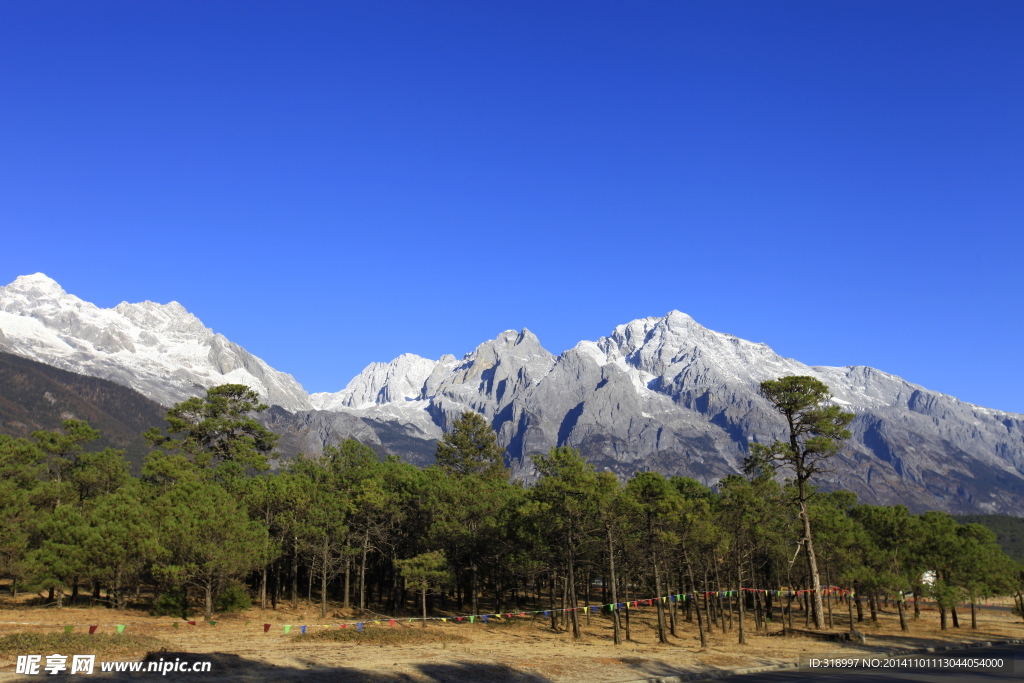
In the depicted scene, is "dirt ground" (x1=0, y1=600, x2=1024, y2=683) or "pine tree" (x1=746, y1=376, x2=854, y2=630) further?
"pine tree" (x1=746, y1=376, x2=854, y2=630)

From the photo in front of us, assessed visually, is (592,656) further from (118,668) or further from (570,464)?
(118,668)

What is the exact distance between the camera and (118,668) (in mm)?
21719

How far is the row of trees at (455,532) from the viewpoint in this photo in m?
40.0

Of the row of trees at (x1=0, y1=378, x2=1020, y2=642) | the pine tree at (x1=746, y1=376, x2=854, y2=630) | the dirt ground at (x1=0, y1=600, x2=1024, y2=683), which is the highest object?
the pine tree at (x1=746, y1=376, x2=854, y2=630)

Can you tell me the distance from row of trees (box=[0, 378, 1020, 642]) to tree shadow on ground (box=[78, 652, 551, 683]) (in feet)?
33.8

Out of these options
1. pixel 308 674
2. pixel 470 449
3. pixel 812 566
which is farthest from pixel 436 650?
pixel 470 449

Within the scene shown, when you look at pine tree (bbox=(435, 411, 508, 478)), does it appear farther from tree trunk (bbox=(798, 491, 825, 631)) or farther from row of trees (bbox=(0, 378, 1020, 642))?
tree trunk (bbox=(798, 491, 825, 631))

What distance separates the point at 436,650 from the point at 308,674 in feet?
29.8

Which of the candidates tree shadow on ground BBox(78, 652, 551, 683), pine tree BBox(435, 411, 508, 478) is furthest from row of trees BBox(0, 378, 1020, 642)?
pine tree BBox(435, 411, 508, 478)

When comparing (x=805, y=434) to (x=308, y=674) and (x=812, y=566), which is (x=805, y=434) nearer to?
(x=812, y=566)

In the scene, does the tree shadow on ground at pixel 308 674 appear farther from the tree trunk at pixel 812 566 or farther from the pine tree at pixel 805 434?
the pine tree at pixel 805 434

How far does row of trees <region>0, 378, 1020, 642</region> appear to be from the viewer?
40.0 m

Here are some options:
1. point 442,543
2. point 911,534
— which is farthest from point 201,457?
point 911,534

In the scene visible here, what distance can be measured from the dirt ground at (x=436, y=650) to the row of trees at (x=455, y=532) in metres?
2.14
